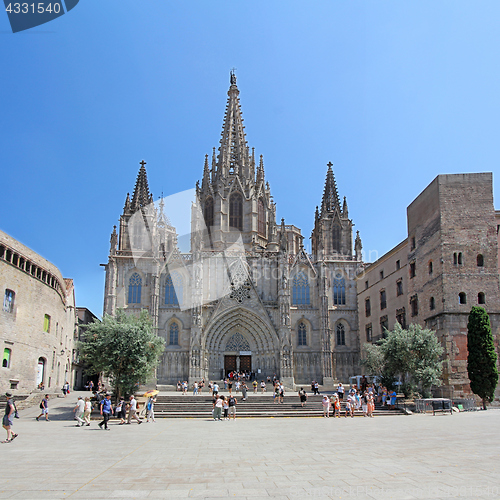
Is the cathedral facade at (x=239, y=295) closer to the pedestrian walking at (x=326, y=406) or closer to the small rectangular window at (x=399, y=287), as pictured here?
the small rectangular window at (x=399, y=287)

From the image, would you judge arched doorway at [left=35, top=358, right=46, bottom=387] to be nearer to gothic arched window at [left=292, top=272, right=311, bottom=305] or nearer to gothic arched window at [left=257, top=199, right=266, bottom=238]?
gothic arched window at [left=292, top=272, right=311, bottom=305]

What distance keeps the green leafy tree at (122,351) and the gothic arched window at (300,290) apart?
2351 centimetres

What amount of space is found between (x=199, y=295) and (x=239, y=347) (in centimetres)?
638

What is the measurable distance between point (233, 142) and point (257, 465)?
50143 mm

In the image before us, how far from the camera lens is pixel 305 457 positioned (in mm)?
11312

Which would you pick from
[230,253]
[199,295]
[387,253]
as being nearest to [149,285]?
[199,295]

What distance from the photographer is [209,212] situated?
5422cm

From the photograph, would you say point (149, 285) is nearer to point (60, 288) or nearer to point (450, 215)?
point (60, 288)

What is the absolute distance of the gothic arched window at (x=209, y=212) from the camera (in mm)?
53656

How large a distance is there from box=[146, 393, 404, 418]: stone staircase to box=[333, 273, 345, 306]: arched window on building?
19.4 metres

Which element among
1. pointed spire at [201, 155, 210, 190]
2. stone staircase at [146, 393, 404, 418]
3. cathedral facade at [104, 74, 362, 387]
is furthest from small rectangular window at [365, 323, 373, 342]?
Answer: pointed spire at [201, 155, 210, 190]

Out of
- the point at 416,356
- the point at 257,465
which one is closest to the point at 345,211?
the point at 416,356

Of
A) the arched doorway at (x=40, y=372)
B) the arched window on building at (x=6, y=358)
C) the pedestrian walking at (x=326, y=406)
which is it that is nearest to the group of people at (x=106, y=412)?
the pedestrian walking at (x=326, y=406)

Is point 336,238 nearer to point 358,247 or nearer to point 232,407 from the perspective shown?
point 358,247
